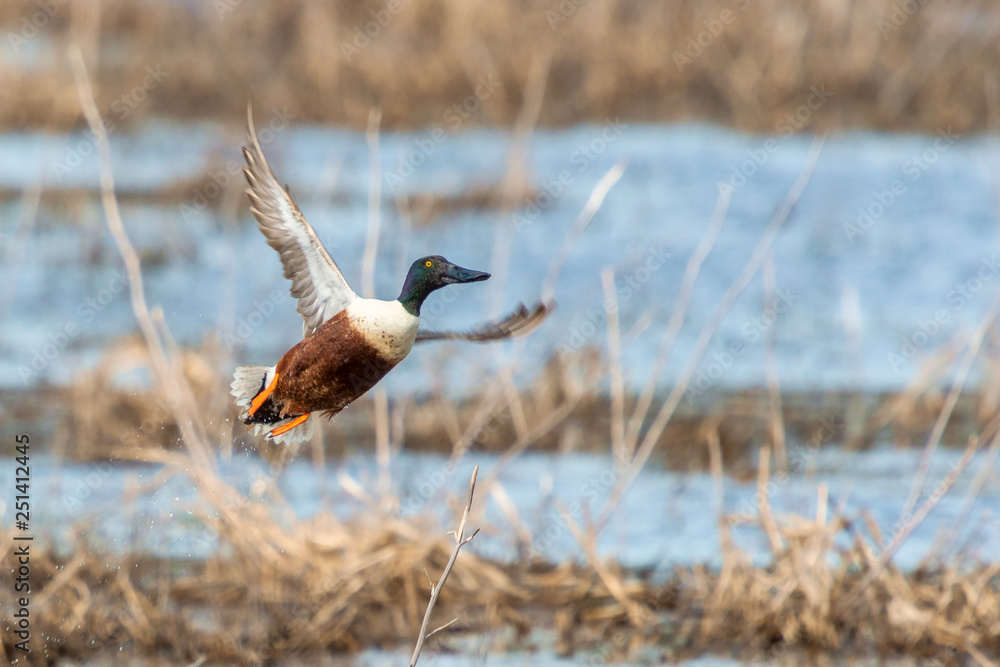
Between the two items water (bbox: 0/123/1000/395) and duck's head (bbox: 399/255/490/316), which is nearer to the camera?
duck's head (bbox: 399/255/490/316)

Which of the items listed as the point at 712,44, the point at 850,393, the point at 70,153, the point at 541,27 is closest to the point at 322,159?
the point at 70,153

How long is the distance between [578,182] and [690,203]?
3.63 ft

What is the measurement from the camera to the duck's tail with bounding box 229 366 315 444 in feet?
7.26

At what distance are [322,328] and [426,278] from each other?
19cm

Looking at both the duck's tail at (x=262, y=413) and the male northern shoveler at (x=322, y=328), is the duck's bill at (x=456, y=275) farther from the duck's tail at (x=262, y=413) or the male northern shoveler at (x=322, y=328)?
the duck's tail at (x=262, y=413)

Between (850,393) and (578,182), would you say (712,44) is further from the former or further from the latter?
(850,393)

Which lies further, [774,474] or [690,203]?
[690,203]

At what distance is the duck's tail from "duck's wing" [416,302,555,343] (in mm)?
259

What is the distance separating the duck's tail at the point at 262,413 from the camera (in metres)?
2.21

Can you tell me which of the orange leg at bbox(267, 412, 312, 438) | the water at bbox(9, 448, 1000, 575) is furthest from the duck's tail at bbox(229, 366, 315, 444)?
the water at bbox(9, 448, 1000, 575)

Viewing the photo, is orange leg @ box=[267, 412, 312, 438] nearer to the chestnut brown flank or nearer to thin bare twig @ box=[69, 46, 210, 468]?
the chestnut brown flank

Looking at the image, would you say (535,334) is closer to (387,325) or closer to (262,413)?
(262,413)

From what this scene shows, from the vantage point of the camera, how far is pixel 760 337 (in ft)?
30.5

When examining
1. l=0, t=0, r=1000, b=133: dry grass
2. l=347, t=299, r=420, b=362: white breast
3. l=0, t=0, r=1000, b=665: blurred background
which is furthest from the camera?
l=0, t=0, r=1000, b=133: dry grass
